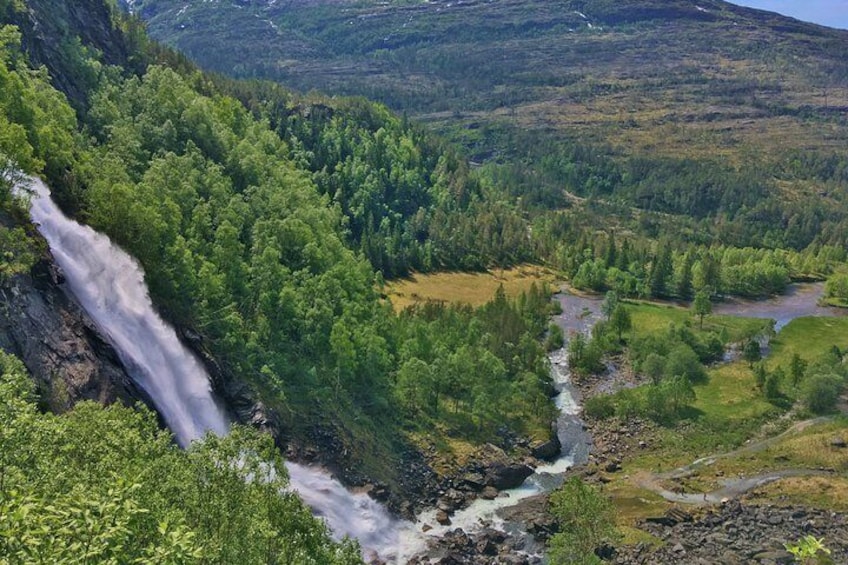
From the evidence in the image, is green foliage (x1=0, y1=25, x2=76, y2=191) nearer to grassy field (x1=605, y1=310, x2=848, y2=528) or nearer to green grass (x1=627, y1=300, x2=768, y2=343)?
grassy field (x1=605, y1=310, x2=848, y2=528)

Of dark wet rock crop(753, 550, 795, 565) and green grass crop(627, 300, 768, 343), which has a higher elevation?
dark wet rock crop(753, 550, 795, 565)

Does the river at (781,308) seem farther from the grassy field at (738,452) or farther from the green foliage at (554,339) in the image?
→ the green foliage at (554,339)

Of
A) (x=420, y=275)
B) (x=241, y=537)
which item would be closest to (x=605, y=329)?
(x=420, y=275)

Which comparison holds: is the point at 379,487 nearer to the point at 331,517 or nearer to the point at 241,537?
the point at 331,517

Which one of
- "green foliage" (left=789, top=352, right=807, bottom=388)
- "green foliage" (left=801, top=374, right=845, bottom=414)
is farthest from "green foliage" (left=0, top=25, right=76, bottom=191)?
"green foliage" (left=789, top=352, right=807, bottom=388)

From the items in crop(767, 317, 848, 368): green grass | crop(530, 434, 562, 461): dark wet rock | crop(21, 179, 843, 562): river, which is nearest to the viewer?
crop(21, 179, 843, 562): river

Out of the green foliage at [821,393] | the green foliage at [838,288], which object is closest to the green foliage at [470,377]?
the green foliage at [821,393]

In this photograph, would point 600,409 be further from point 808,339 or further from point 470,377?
point 808,339
